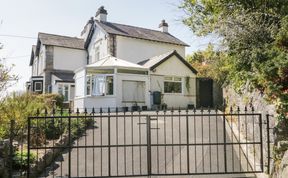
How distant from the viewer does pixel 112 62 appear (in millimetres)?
21703

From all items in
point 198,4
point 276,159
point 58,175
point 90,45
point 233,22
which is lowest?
point 58,175

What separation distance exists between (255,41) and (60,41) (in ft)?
79.8

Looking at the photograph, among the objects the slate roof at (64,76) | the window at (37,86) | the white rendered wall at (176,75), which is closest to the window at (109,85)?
the white rendered wall at (176,75)

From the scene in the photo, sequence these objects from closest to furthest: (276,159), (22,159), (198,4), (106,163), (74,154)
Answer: (276,159)
(22,159)
(106,163)
(74,154)
(198,4)

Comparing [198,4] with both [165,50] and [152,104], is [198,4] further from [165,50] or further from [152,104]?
[165,50]

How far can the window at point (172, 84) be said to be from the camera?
23.9 m

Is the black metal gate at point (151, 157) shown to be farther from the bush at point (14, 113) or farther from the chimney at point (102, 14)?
the chimney at point (102, 14)

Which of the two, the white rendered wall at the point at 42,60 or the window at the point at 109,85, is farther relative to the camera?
the white rendered wall at the point at 42,60

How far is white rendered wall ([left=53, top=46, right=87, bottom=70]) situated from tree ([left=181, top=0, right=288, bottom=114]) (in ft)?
66.8

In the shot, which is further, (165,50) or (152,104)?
(165,50)

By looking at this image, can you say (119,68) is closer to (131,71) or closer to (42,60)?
(131,71)

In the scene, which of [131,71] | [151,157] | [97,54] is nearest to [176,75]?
[131,71]

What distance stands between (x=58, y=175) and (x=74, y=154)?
1629 mm

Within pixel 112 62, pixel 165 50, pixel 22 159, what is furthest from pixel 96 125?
pixel 165 50
